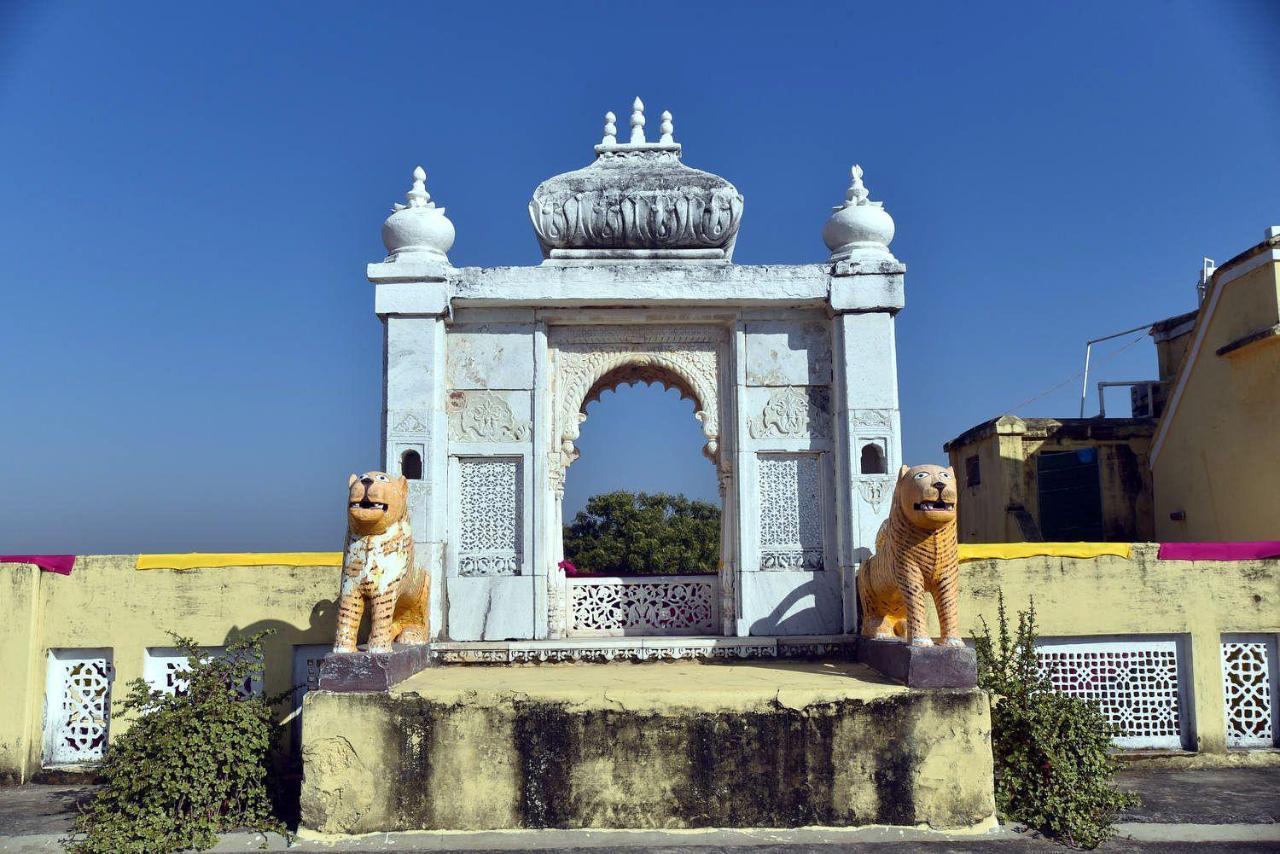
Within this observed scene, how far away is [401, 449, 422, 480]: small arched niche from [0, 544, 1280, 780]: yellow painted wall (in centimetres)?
93

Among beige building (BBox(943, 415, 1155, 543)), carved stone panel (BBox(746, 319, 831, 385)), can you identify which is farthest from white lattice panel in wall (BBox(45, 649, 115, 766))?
beige building (BBox(943, 415, 1155, 543))

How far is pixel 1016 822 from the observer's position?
21.0 ft

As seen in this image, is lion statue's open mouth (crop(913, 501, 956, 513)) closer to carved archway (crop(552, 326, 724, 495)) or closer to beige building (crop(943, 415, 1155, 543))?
carved archway (crop(552, 326, 724, 495))

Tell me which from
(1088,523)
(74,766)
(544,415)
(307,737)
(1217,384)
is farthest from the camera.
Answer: (1088,523)

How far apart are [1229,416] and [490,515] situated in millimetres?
9415

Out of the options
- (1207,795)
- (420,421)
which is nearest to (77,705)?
(420,421)

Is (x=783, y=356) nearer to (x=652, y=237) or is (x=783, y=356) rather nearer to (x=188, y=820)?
(x=652, y=237)

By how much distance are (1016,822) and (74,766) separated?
22.2ft

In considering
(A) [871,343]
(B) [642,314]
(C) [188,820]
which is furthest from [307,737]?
(A) [871,343]

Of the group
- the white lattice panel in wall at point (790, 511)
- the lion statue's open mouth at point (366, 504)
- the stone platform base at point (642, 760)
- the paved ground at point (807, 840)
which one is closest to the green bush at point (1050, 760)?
the paved ground at point (807, 840)

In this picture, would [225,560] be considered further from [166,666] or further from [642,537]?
[642,537]

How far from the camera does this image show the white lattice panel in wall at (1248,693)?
809cm

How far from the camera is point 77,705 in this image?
8102 mm

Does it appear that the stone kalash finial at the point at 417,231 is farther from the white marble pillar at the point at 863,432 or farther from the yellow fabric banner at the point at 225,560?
the white marble pillar at the point at 863,432
